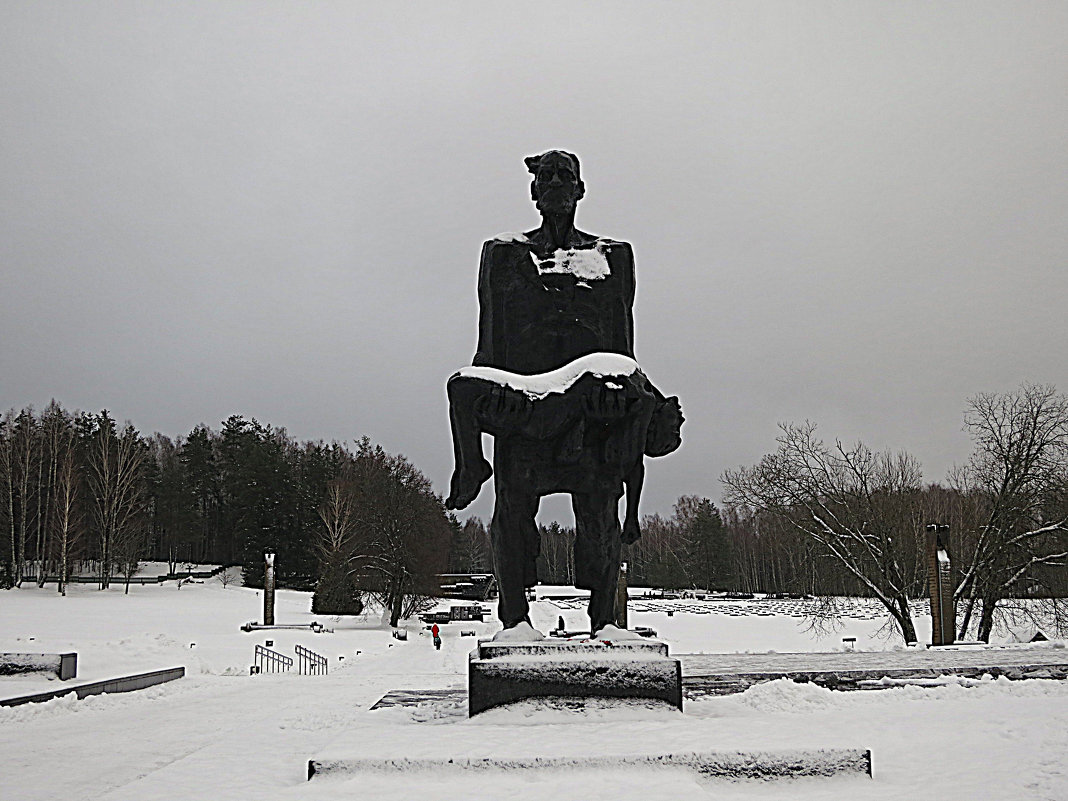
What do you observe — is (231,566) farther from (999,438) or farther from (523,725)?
(523,725)

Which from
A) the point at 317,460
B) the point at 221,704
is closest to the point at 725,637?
the point at 221,704

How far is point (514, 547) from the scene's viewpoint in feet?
18.9

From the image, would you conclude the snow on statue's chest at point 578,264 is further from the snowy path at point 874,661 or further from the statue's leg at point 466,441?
the snowy path at point 874,661

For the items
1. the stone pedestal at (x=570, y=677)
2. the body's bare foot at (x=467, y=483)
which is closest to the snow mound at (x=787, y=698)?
the stone pedestal at (x=570, y=677)

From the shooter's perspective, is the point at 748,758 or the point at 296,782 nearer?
the point at 748,758

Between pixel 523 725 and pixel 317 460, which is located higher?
pixel 317 460

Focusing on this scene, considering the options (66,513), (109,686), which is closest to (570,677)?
(109,686)

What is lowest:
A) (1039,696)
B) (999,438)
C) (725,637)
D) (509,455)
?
(725,637)

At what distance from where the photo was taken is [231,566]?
67812 mm

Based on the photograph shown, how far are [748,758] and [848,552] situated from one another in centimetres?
2268

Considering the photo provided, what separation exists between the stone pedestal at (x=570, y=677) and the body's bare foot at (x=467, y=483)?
1.07m

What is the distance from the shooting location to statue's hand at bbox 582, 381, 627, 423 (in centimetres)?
545

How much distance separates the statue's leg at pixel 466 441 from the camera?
5539mm

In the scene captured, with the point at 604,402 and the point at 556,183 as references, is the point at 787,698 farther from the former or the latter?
the point at 556,183
